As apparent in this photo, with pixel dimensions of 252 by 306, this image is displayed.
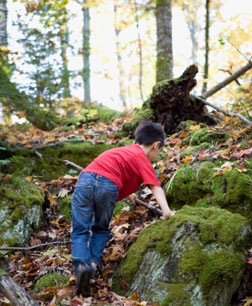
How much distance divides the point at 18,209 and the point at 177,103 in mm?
3651

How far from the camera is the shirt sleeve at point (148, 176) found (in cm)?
302

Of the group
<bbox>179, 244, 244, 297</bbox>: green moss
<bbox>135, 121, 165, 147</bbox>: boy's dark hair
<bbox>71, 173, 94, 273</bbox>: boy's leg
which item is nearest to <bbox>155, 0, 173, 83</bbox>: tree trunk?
<bbox>135, 121, 165, 147</bbox>: boy's dark hair

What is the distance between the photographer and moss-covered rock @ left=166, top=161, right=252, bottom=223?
10.8 ft

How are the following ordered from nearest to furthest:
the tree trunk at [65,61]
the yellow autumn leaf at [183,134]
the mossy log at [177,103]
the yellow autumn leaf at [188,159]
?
the yellow autumn leaf at [188,159] < the yellow autumn leaf at [183,134] < the mossy log at [177,103] < the tree trunk at [65,61]

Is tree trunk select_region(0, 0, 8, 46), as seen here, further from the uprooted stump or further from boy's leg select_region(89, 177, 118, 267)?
boy's leg select_region(89, 177, 118, 267)

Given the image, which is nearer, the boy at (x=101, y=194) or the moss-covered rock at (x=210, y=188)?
the boy at (x=101, y=194)

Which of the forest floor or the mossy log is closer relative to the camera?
the forest floor

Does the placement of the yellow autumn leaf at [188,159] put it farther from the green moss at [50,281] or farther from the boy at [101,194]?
the green moss at [50,281]

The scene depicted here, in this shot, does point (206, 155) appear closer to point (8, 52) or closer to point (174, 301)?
point (174, 301)

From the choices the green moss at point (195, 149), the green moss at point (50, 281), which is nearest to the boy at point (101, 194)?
the green moss at point (50, 281)

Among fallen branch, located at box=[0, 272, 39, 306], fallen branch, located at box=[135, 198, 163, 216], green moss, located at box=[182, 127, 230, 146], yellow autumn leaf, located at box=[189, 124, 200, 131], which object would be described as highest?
yellow autumn leaf, located at box=[189, 124, 200, 131]

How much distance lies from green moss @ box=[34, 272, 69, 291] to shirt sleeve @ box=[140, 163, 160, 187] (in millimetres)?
1473

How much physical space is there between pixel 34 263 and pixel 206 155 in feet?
9.20

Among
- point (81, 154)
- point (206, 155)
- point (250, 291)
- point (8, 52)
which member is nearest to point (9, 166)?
point (81, 154)
